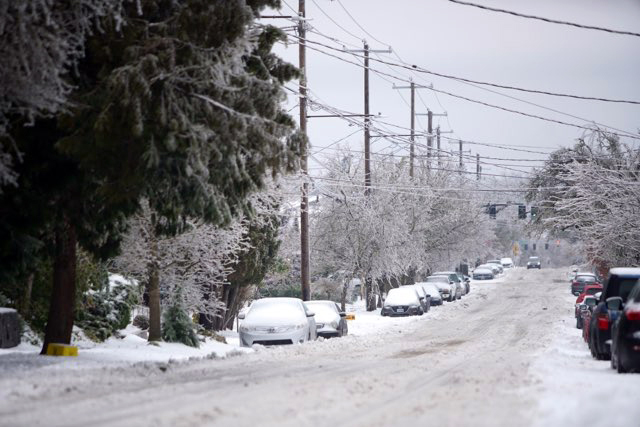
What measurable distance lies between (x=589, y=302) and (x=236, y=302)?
17132mm

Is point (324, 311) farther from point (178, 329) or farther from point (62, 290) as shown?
point (62, 290)

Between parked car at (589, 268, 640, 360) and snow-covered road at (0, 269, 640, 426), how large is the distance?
891 mm

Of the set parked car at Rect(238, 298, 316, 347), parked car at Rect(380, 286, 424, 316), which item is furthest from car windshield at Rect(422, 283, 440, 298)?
parked car at Rect(238, 298, 316, 347)

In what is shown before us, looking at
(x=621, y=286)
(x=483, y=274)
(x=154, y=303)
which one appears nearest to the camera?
(x=621, y=286)

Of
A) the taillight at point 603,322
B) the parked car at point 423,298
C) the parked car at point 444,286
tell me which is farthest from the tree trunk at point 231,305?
the parked car at point 444,286

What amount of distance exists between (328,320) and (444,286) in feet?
104

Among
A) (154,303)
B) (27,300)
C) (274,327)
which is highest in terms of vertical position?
(27,300)

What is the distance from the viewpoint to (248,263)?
101 feet

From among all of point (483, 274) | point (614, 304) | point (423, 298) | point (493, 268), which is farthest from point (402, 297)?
point (493, 268)

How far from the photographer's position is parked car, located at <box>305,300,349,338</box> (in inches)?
1212

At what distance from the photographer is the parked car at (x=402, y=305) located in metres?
46.0

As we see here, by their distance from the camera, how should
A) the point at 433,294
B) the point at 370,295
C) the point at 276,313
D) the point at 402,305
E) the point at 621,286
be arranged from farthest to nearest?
the point at 433,294
the point at 370,295
the point at 402,305
the point at 276,313
the point at 621,286

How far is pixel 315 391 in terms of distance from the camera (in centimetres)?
1201

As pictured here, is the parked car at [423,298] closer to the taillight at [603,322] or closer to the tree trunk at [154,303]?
the tree trunk at [154,303]
